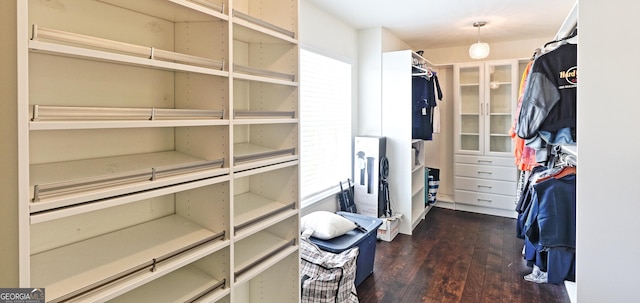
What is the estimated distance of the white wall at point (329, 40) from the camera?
119 inches

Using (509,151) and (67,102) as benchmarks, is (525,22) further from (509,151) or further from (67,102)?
(67,102)

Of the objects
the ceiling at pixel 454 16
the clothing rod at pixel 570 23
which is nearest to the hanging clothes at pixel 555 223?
the clothing rod at pixel 570 23

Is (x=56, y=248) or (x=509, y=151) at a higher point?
(x=509, y=151)

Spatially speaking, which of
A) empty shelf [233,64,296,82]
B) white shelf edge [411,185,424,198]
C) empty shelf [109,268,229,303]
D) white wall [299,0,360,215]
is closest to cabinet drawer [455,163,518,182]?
white shelf edge [411,185,424,198]

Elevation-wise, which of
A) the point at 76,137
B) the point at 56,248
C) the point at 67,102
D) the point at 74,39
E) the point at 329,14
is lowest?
the point at 56,248

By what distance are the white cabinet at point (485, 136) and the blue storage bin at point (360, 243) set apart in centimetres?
247

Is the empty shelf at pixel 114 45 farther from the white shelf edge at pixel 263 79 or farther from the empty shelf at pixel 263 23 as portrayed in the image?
the empty shelf at pixel 263 23

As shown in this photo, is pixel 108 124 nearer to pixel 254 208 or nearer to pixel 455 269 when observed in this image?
pixel 254 208

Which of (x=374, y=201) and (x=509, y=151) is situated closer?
(x=374, y=201)

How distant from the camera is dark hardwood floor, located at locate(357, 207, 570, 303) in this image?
8.53 ft

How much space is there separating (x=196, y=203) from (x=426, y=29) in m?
3.59

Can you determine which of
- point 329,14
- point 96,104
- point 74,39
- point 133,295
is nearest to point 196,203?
point 133,295

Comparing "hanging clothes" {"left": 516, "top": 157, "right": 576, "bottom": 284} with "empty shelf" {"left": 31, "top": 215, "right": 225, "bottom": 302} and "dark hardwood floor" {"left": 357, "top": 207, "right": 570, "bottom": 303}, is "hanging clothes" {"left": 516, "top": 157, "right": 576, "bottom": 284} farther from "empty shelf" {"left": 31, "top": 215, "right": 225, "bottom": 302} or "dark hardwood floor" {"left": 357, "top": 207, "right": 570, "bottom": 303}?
"empty shelf" {"left": 31, "top": 215, "right": 225, "bottom": 302}

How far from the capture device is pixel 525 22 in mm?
3785
